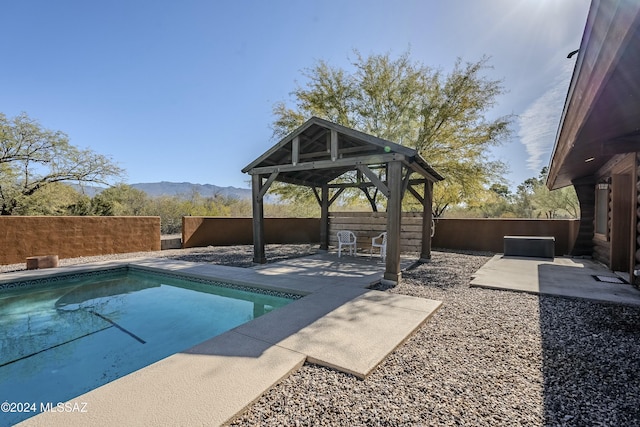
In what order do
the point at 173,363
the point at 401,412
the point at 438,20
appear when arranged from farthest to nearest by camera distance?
the point at 438,20
the point at 173,363
the point at 401,412

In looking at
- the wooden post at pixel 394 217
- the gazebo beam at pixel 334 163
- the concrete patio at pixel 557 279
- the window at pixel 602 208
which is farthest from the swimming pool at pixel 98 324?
the window at pixel 602 208

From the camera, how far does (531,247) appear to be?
8.97m

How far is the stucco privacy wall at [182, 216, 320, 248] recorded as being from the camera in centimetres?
1151

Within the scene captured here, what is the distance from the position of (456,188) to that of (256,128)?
906 cm

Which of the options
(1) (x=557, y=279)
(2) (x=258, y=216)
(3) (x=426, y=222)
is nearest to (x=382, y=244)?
(3) (x=426, y=222)

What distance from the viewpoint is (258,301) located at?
514 centimetres

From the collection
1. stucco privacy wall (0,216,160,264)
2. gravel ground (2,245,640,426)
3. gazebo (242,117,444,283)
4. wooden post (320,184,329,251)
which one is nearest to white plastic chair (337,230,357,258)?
wooden post (320,184,329,251)

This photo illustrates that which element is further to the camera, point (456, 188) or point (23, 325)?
point (456, 188)

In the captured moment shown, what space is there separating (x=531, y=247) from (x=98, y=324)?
35.7 feet

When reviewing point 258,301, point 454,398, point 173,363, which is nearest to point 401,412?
point 454,398

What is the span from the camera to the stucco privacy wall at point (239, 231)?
11.5 metres

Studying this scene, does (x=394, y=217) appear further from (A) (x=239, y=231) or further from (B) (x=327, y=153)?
(A) (x=239, y=231)

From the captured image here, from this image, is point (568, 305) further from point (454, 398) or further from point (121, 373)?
point (121, 373)

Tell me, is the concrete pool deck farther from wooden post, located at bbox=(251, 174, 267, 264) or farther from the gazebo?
wooden post, located at bbox=(251, 174, 267, 264)
